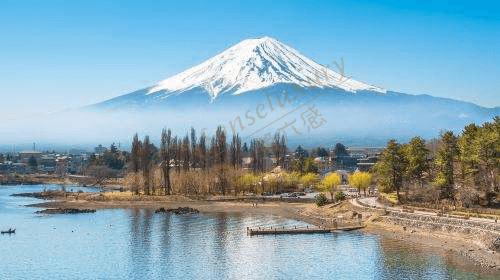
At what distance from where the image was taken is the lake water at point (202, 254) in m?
36.2

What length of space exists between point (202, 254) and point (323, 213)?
23392 mm

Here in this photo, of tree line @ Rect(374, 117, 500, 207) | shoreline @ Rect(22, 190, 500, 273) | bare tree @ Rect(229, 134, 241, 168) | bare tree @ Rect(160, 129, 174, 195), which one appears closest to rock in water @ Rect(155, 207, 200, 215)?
shoreline @ Rect(22, 190, 500, 273)

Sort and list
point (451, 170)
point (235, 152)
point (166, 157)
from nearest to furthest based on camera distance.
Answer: point (451, 170) < point (166, 157) < point (235, 152)

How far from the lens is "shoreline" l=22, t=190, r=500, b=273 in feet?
129

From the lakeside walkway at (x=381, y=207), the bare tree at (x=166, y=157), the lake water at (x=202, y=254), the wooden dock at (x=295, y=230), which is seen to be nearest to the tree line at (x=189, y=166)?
the bare tree at (x=166, y=157)

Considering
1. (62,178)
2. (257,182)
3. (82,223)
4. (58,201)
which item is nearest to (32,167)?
(62,178)

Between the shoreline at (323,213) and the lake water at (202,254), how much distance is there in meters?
1.32

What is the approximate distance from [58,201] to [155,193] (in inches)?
474

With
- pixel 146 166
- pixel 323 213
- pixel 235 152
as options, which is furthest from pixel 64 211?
pixel 235 152

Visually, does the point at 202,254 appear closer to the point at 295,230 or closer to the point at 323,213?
the point at 295,230

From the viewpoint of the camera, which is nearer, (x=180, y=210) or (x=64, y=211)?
(x=180, y=210)

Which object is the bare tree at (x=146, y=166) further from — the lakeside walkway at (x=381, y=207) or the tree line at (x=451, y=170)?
the tree line at (x=451, y=170)

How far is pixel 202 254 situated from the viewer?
42562 mm

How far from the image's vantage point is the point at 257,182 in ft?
281
